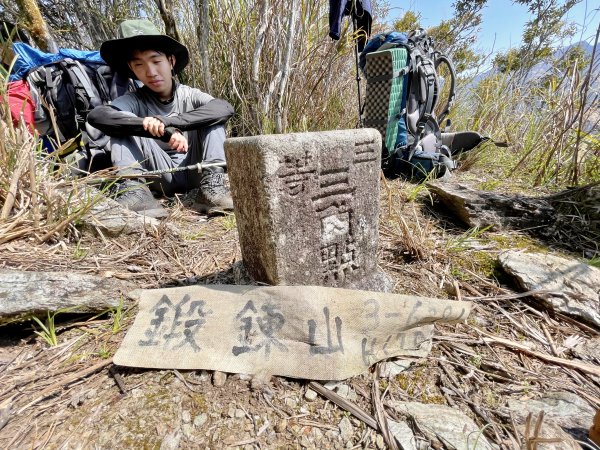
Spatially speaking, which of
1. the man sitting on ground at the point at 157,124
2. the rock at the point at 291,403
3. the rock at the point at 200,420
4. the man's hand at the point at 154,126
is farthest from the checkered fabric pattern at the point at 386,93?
the rock at the point at 200,420

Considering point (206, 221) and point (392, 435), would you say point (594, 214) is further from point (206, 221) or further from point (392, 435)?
point (206, 221)

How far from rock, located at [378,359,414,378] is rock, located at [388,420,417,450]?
16 centimetres

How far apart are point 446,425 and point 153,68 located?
273 centimetres

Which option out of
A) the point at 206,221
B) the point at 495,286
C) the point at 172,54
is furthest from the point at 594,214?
the point at 172,54

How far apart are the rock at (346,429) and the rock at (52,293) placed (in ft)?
3.24

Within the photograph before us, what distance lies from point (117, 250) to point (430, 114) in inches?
113

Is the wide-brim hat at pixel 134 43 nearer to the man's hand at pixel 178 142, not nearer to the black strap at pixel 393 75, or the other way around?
the man's hand at pixel 178 142

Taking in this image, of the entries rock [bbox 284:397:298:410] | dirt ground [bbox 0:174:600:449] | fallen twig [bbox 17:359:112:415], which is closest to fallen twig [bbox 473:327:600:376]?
dirt ground [bbox 0:174:600:449]

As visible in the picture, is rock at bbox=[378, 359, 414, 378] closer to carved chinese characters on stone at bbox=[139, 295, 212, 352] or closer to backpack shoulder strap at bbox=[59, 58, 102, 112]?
carved chinese characters on stone at bbox=[139, 295, 212, 352]

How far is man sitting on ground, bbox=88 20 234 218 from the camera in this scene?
2.21 meters

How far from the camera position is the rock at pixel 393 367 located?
41.1 inches

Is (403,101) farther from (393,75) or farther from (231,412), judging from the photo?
(231,412)

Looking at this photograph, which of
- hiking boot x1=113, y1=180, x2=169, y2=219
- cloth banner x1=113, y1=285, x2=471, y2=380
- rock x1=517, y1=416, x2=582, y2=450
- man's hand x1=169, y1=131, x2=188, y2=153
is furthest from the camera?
man's hand x1=169, y1=131, x2=188, y2=153

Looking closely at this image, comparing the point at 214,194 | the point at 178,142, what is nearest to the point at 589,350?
the point at 214,194
